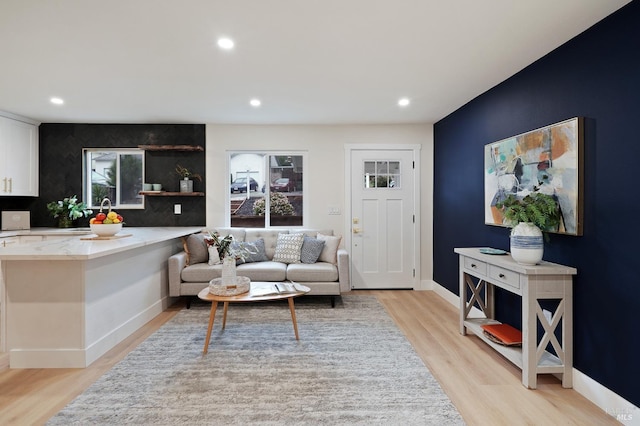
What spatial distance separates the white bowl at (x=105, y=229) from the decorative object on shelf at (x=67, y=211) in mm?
1868

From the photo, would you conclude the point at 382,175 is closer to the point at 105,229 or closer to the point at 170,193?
the point at 170,193

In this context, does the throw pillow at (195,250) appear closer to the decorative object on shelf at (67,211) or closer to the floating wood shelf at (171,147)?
the floating wood shelf at (171,147)

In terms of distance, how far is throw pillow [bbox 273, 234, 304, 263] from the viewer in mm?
4285

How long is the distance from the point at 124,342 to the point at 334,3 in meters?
3.19

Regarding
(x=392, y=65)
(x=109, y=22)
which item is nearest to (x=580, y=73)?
(x=392, y=65)

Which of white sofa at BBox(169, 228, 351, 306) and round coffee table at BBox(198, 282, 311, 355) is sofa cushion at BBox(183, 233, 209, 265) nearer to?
white sofa at BBox(169, 228, 351, 306)

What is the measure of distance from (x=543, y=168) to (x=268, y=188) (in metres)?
3.44

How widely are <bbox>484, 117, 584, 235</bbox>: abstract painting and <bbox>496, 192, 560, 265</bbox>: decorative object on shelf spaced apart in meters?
0.08

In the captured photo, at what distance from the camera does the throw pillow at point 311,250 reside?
4258mm

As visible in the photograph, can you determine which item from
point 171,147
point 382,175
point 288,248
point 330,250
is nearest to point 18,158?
point 171,147

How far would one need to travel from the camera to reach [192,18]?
211cm

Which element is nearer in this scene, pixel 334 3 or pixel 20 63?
pixel 334 3

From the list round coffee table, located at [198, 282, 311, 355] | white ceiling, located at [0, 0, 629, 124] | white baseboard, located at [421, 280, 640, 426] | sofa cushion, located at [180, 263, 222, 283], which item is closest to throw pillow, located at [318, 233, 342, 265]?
round coffee table, located at [198, 282, 311, 355]

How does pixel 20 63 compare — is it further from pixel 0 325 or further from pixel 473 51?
pixel 473 51
